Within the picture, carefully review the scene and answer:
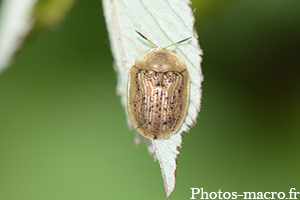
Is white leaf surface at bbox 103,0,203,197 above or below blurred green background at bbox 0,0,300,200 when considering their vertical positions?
above

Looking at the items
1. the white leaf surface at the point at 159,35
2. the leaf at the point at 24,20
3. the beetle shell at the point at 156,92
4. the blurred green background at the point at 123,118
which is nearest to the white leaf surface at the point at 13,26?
the leaf at the point at 24,20

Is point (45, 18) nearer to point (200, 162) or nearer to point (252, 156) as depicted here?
point (200, 162)

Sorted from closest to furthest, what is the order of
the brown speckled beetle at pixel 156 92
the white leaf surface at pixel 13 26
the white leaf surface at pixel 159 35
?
the white leaf surface at pixel 13 26, the white leaf surface at pixel 159 35, the brown speckled beetle at pixel 156 92

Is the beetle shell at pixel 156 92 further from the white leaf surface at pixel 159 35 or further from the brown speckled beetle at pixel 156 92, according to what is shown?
the white leaf surface at pixel 159 35

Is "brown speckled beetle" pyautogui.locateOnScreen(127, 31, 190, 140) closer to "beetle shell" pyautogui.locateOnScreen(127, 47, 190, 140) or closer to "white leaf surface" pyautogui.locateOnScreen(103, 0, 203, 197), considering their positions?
"beetle shell" pyautogui.locateOnScreen(127, 47, 190, 140)

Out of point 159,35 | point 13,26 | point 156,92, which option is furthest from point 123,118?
point 13,26

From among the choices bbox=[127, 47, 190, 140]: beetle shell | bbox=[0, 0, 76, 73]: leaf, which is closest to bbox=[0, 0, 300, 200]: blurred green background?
bbox=[127, 47, 190, 140]: beetle shell

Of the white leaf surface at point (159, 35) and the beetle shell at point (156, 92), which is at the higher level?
the white leaf surface at point (159, 35)
